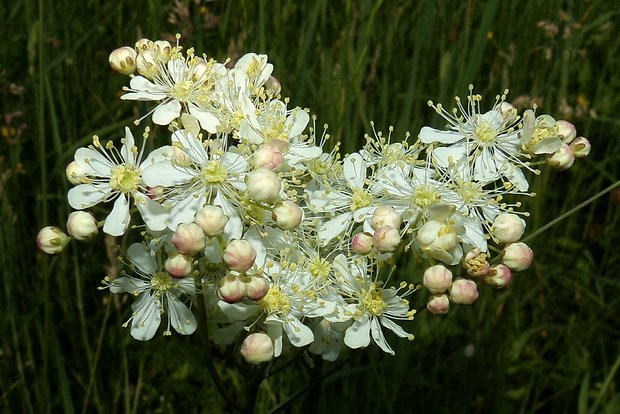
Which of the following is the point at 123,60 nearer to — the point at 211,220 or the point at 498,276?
the point at 211,220

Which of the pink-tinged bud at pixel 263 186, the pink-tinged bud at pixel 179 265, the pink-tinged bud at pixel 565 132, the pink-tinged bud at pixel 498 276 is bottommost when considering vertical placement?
the pink-tinged bud at pixel 498 276

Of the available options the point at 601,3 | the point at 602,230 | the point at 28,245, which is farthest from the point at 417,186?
the point at 601,3

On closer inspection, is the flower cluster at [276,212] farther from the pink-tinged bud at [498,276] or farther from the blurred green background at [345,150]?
the blurred green background at [345,150]

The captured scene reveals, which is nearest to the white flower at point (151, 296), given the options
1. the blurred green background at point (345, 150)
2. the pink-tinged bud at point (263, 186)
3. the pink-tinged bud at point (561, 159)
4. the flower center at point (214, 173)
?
the flower center at point (214, 173)

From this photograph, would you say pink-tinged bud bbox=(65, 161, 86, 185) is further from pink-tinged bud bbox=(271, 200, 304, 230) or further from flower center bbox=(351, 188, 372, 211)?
flower center bbox=(351, 188, 372, 211)

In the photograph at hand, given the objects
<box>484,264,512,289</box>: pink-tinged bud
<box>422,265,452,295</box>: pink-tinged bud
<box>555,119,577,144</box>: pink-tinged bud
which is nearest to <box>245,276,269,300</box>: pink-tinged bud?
<box>422,265,452,295</box>: pink-tinged bud

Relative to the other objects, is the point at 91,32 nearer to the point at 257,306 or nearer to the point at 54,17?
the point at 54,17
